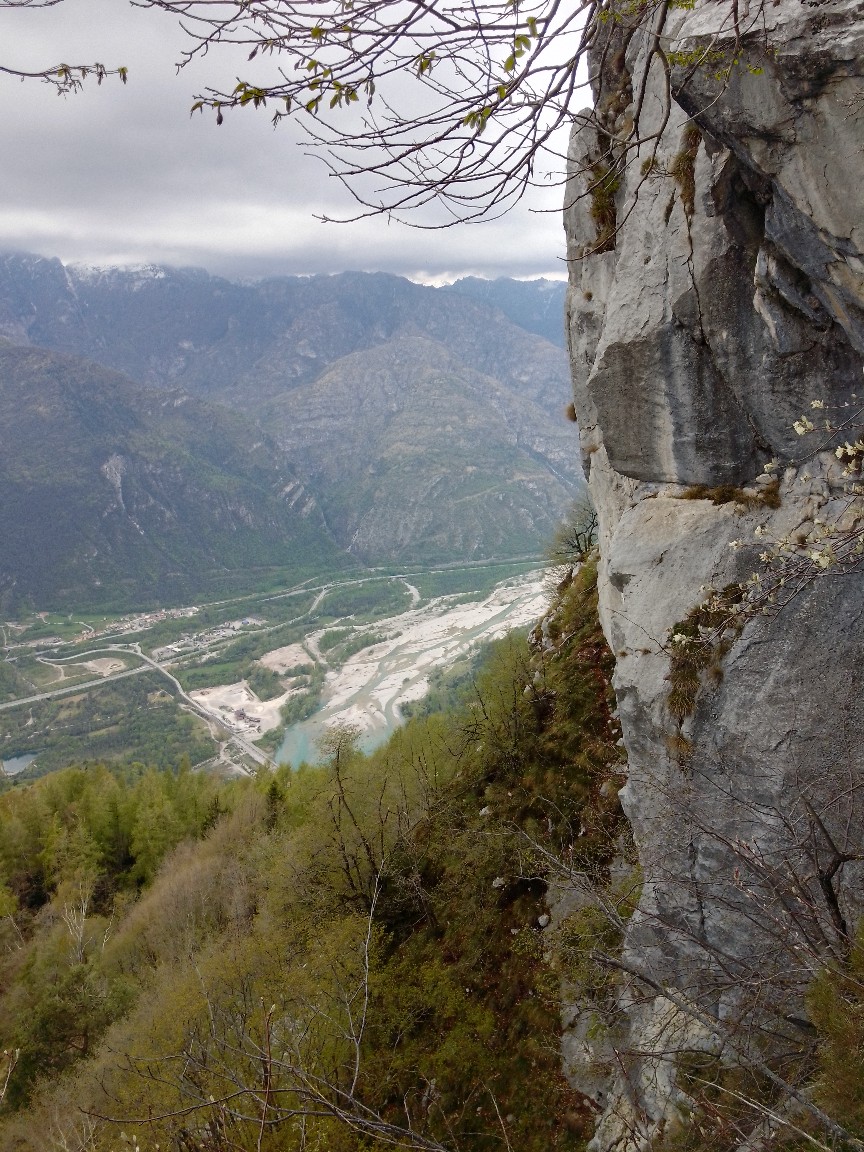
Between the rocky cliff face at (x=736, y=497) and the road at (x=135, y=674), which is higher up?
the rocky cliff face at (x=736, y=497)

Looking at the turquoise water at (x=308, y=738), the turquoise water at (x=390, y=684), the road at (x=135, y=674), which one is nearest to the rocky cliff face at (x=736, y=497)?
the turquoise water at (x=390, y=684)

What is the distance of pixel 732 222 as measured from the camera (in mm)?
7457

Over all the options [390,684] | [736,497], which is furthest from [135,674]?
[736,497]

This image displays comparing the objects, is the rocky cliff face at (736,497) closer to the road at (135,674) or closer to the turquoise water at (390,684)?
the turquoise water at (390,684)

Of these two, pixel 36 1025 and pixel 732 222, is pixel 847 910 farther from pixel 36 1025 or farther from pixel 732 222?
pixel 36 1025

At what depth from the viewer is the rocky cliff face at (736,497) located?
5.57m

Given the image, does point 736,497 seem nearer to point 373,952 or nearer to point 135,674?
point 373,952

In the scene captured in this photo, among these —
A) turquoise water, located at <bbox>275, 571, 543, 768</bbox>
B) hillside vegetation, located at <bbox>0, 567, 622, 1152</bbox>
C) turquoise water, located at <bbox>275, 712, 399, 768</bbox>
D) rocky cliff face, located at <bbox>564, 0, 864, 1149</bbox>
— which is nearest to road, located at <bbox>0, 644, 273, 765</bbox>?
turquoise water, located at <bbox>275, 712, 399, 768</bbox>

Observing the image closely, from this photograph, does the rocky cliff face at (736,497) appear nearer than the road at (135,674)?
Yes

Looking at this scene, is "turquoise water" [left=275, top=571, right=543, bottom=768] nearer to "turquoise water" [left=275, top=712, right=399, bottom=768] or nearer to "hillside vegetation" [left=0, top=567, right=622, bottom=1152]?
"turquoise water" [left=275, top=712, right=399, bottom=768]

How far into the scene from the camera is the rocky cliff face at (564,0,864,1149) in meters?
5.57

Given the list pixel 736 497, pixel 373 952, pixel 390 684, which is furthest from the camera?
pixel 390 684

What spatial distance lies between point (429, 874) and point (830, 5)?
20.9 meters

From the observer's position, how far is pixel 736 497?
8.52m
